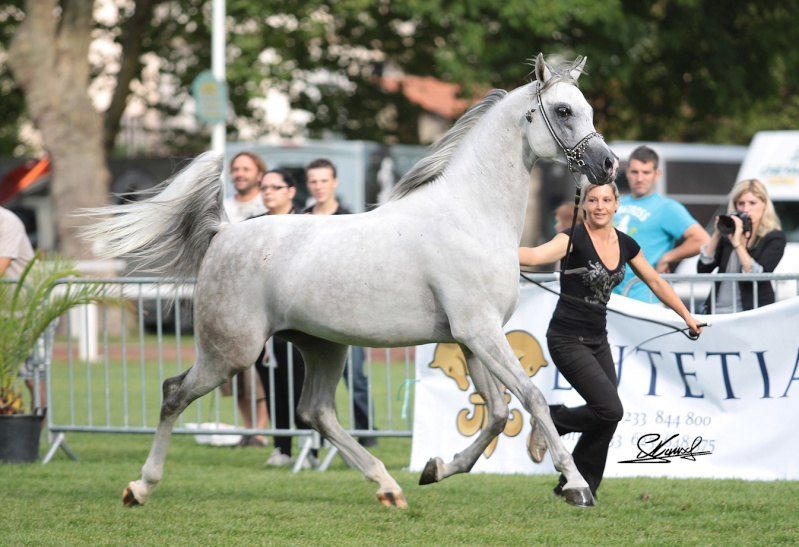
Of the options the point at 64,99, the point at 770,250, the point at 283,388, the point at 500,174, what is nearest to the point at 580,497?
the point at 500,174

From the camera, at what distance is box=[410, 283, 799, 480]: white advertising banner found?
319 inches

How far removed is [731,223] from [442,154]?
8.70 ft

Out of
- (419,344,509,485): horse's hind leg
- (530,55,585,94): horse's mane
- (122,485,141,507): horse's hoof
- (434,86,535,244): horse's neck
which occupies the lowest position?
(122,485,141,507): horse's hoof

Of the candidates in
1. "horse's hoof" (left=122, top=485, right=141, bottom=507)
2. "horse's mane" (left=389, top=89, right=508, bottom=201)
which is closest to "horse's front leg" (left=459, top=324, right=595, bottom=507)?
"horse's mane" (left=389, top=89, right=508, bottom=201)

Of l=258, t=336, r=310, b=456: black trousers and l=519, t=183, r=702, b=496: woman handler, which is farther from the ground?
l=519, t=183, r=702, b=496: woman handler

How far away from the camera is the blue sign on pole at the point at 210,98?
1856 cm

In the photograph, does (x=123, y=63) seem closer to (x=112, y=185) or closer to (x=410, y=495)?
(x=112, y=185)

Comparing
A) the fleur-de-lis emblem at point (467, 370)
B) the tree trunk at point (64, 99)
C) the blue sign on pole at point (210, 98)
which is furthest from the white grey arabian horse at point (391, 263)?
the tree trunk at point (64, 99)

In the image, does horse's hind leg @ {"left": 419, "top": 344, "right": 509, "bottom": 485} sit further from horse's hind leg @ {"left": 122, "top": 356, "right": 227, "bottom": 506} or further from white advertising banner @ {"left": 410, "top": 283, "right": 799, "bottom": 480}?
white advertising banner @ {"left": 410, "top": 283, "right": 799, "bottom": 480}

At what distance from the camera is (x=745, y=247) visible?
29.1 feet

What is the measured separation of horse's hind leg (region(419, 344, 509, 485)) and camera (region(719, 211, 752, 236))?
98.2 inches

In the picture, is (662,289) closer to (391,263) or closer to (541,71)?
(541,71)

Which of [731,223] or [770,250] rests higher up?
[731,223]
